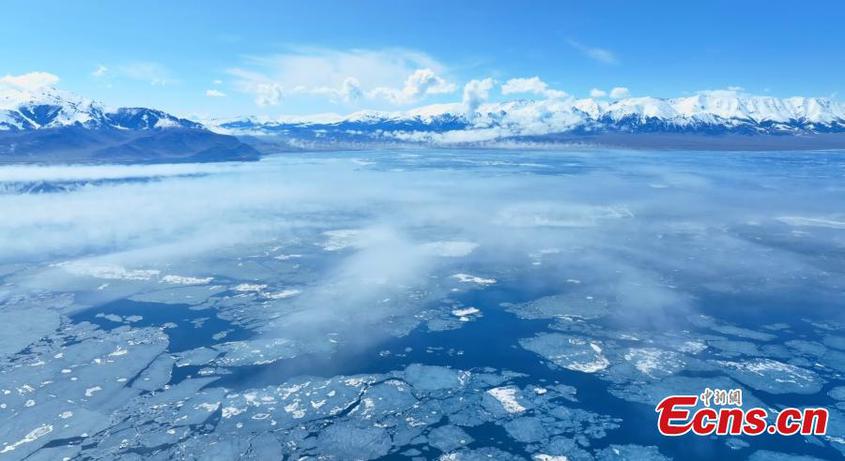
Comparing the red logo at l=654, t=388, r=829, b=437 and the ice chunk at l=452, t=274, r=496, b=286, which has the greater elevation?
the ice chunk at l=452, t=274, r=496, b=286

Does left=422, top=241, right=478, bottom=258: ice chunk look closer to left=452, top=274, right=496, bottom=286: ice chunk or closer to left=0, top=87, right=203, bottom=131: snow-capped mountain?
left=452, top=274, right=496, bottom=286: ice chunk

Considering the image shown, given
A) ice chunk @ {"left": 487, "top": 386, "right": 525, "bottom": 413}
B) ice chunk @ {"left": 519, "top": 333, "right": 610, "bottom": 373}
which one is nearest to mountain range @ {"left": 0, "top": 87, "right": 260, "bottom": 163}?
ice chunk @ {"left": 519, "top": 333, "right": 610, "bottom": 373}

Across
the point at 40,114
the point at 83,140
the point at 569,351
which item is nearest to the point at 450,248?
the point at 569,351

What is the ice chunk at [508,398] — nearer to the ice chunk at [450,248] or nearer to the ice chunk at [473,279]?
the ice chunk at [473,279]

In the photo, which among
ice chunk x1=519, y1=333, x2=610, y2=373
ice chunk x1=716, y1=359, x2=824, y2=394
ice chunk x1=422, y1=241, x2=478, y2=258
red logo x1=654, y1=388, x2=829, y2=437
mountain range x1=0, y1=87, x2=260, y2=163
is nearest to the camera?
red logo x1=654, y1=388, x2=829, y2=437

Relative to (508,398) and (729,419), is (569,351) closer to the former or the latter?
(508,398)

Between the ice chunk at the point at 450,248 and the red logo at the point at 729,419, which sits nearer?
the red logo at the point at 729,419

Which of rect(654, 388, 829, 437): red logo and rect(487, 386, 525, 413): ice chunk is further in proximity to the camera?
rect(487, 386, 525, 413): ice chunk

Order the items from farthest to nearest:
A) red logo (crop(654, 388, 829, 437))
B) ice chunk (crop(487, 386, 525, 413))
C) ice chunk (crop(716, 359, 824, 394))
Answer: ice chunk (crop(716, 359, 824, 394)), ice chunk (crop(487, 386, 525, 413)), red logo (crop(654, 388, 829, 437))

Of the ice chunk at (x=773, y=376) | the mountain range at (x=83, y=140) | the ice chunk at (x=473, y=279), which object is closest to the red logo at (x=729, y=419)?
the ice chunk at (x=773, y=376)
